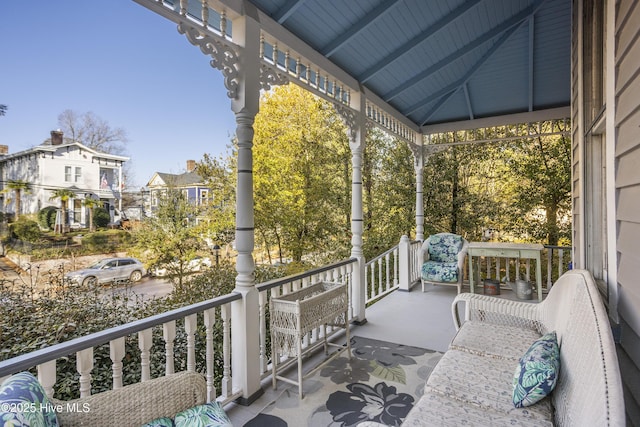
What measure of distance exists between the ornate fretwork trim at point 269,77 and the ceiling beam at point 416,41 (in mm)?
1466

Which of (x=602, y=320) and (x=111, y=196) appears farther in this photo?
(x=111, y=196)

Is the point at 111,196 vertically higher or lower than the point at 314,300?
higher

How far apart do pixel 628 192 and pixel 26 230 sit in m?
6.06

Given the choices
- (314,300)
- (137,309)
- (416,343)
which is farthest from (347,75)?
(137,309)

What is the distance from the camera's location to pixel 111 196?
694 centimetres

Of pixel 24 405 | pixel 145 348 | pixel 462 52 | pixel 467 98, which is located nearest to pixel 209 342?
pixel 145 348

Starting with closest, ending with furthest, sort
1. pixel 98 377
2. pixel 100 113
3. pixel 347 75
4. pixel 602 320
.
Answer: pixel 602 320 → pixel 98 377 → pixel 347 75 → pixel 100 113

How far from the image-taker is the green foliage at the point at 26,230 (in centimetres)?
448

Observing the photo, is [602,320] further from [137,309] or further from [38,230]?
[38,230]

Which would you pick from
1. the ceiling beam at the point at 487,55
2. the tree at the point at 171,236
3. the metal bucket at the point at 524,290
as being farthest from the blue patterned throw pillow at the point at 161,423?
the tree at the point at 171,236

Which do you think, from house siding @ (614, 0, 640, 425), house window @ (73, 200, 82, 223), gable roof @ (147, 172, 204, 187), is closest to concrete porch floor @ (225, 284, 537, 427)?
house siding @ (614, 0, 640, 425)

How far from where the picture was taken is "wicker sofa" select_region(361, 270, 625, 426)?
1.00 metres

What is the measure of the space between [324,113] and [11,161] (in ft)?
24.6

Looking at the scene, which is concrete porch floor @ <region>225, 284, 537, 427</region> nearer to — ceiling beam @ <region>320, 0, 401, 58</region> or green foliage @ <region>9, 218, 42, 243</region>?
ceiling beam @ <region>320, 0, 401, 58</region>
